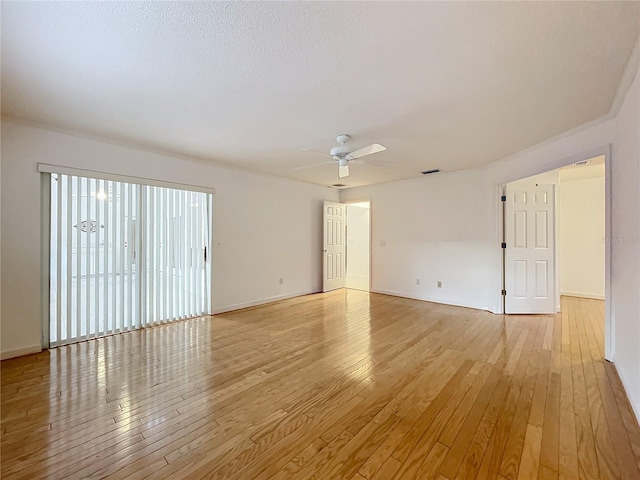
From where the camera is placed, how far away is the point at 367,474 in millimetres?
1455

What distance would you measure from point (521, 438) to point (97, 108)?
13.9 ft

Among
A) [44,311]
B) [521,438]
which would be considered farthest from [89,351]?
[521,438]

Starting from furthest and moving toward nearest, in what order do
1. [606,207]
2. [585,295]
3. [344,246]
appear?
1. [344,246]
2. [585,295]
3. [606,207]

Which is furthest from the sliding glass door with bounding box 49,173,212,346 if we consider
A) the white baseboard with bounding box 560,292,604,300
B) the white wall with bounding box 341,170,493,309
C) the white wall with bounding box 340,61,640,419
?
the white baseboard with bounding box 560,292,604,300

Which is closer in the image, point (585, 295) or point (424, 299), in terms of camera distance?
point (424, 299)

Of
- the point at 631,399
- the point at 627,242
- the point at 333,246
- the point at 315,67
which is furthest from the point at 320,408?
the point at 333,246

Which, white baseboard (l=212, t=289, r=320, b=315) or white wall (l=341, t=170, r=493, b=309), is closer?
white baseboard (l=212, t=289, r=320, b=315)

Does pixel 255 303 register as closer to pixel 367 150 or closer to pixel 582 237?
pixel 367 150

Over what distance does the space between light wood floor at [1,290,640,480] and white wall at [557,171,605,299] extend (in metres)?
2.80

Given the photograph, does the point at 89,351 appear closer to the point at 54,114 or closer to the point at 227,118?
the point at 54,114

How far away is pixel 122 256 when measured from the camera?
11.5ft

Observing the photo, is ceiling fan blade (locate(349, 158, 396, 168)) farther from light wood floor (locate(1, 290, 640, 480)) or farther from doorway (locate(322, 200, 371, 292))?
light wood floor (locate(1, 290, 640, 480))

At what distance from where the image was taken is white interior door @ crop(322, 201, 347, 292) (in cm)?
623

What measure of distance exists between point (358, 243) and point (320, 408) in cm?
613
